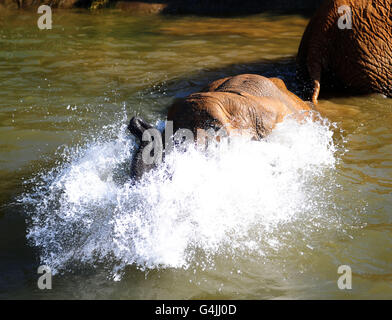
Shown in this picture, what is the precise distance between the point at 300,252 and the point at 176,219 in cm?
81

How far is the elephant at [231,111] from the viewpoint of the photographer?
11.5 ft

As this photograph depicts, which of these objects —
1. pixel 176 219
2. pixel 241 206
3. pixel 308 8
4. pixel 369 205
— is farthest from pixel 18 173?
pixel 308 8

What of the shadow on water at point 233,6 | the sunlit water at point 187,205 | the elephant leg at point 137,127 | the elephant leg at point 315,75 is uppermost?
the shadow on water at point 233,6

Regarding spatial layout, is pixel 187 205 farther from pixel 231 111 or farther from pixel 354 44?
pixel 354 44

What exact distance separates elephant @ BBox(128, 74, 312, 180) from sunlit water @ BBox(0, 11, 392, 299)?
128mm

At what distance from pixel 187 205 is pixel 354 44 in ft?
10.8

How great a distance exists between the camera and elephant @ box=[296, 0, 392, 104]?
547 cm

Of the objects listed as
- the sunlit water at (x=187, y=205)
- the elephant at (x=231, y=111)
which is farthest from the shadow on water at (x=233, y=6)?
the elephant at (x=231, y=111)

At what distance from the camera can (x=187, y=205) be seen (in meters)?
3.29

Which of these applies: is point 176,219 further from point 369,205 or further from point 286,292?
point 369,205

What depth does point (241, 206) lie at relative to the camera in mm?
3430

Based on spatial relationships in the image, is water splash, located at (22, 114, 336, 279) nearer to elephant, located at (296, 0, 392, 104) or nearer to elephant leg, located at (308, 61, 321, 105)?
elephant leg, located at (308, 61, 321, 105)

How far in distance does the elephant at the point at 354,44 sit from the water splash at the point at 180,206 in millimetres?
→ 1868

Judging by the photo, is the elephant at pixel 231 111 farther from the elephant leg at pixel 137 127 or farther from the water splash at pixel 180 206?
the water splash at pixel 180 206
